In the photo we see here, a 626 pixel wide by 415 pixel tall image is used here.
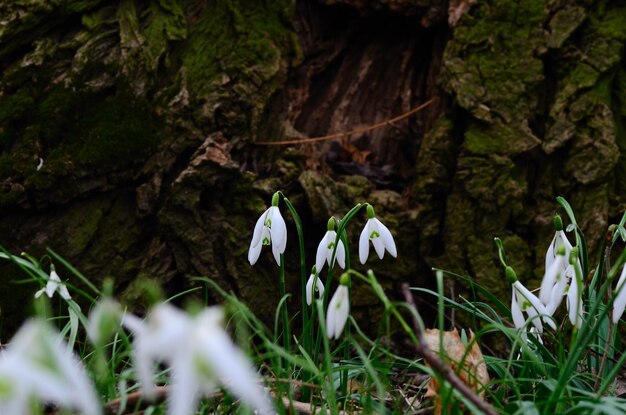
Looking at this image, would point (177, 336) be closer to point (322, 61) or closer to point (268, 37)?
point (268, 37)

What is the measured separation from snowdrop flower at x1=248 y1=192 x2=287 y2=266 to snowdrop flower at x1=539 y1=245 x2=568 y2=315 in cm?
72

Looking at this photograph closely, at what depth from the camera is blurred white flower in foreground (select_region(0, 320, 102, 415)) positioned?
75 centimetres

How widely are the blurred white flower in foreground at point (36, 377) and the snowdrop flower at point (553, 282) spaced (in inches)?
36.5

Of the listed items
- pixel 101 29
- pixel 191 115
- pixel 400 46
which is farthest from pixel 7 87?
pixel 400 46

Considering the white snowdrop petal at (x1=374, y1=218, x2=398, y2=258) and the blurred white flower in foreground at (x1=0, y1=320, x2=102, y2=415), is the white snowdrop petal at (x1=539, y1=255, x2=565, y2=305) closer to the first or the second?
the white snowdrop petal at (x1=374, y1=218, x2=398, y2=258)

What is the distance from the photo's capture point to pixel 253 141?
2.99 metres

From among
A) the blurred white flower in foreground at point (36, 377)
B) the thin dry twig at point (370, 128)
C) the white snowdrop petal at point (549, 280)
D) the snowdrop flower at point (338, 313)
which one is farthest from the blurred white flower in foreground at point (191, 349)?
the thin dry twig at point (370, 128)

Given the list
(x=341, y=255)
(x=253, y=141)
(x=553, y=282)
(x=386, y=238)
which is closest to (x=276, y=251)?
(x=341, y=255)

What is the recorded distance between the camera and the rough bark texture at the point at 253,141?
2758mm

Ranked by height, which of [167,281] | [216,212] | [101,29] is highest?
[101,29]

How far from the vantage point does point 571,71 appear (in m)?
Answer: 2.99

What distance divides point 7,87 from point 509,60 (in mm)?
2073

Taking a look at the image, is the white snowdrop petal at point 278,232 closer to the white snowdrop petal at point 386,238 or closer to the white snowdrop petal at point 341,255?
the white snowdrop petal at point 341,255

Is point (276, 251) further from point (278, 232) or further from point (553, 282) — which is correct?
point (553, 282)
